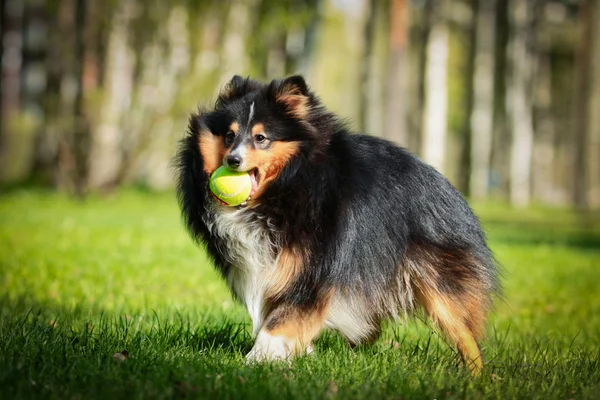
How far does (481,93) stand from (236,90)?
26042mm

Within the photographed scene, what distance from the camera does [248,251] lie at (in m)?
4.50

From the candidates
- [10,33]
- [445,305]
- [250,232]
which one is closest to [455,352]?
[445,305]

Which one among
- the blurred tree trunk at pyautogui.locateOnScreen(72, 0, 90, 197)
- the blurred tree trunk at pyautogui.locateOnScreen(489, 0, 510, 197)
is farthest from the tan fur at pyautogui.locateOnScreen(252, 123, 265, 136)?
the blurred tree trunk at pyautogui.locateOnScreen(489, 0, 510, 197)

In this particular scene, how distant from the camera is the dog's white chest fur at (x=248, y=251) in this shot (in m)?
4.46

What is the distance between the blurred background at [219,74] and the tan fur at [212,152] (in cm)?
670

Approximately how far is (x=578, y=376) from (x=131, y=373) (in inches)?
108

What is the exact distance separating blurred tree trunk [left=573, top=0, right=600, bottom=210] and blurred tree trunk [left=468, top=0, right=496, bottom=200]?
3976mm

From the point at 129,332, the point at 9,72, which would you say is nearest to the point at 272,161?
the point at 129,332

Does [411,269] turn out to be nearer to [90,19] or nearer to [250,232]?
[250,232]

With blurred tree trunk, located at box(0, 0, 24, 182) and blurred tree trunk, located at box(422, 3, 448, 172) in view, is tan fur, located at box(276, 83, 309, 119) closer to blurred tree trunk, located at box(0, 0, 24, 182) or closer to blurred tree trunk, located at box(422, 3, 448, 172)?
blurred tree trunk, located at box(422, 3, 448, 172)

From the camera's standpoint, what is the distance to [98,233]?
1148cm

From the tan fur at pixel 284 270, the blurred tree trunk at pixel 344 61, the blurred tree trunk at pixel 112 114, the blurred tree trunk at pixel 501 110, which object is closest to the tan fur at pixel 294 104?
the tan fur at pixel 284 270

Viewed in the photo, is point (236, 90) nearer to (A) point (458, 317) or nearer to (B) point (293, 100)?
(B) point (293, 100)

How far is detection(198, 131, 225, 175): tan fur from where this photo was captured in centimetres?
468
